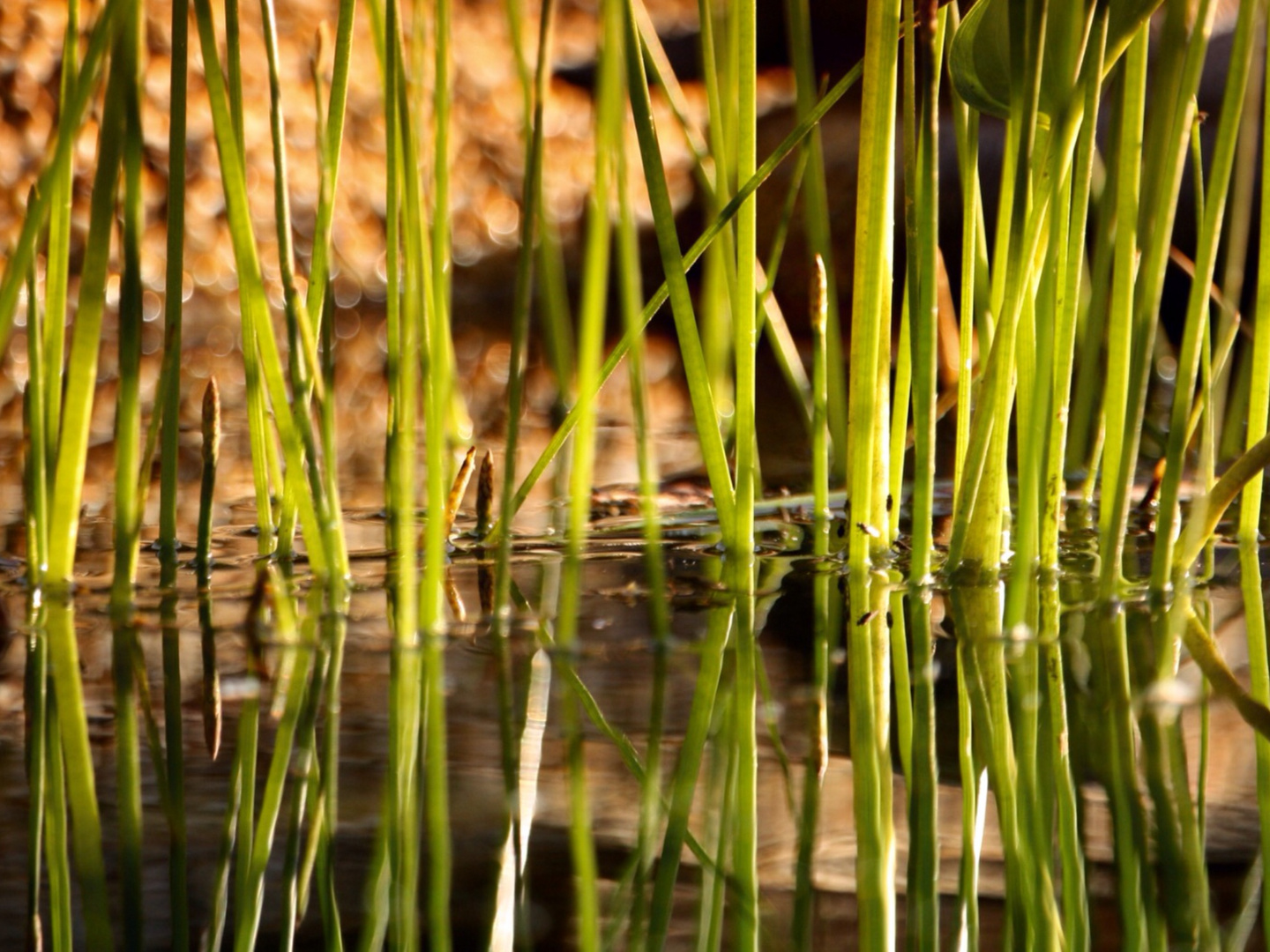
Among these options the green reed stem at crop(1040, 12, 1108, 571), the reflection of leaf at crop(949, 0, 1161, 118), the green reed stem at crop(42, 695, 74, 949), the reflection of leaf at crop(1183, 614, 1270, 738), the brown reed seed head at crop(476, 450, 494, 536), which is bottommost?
the green reed stem at crop(42, 695, 74, 949)

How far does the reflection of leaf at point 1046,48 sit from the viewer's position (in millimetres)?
516

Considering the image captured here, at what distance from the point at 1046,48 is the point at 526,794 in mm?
390

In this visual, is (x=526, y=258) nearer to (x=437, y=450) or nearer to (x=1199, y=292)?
(x=437, y=450)

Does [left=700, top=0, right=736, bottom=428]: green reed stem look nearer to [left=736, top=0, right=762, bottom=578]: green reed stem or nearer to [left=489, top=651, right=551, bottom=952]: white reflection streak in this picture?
[left=736, top=0, right=762, bottom=578]: green reed stem

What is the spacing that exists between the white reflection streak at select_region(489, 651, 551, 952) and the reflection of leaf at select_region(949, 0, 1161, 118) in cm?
29

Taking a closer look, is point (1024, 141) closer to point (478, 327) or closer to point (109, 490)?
point (109, 490)

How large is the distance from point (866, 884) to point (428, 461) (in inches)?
8.5

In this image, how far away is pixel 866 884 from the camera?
0.31 meters

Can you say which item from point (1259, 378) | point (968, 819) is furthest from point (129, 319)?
point (1259, 378)

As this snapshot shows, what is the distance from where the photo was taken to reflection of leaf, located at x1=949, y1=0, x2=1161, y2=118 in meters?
0.52

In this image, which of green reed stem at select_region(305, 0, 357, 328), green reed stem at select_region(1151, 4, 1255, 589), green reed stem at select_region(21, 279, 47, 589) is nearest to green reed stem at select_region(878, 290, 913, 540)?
green reed stem at select_region(1151, 4, 1255, 589)

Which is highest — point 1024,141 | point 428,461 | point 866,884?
point 1024,141

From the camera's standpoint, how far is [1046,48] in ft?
1.87

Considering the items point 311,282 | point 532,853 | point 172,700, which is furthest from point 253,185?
point 532,853
